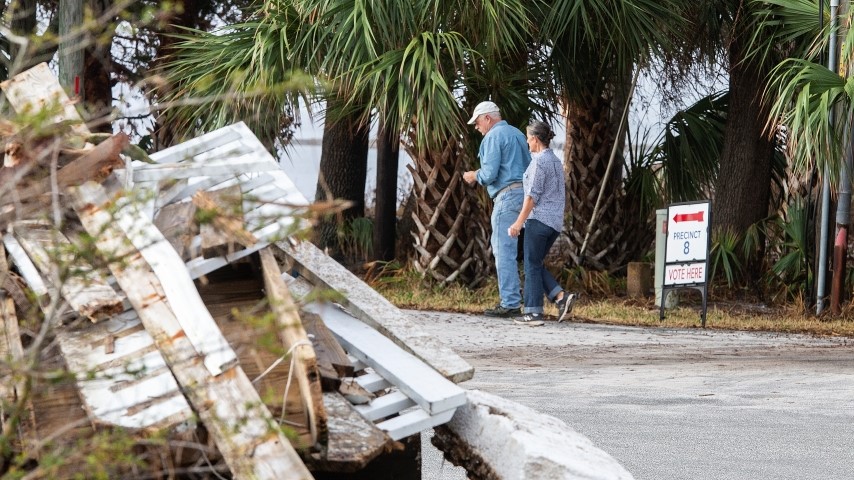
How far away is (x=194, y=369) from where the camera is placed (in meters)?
3.01

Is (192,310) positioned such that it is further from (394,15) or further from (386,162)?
(386,162)

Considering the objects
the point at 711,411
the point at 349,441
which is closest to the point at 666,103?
the point at 711,411

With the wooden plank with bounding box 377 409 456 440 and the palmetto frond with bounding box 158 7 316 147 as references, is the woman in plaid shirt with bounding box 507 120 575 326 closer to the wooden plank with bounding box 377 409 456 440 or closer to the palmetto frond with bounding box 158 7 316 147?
the palmetto frond with bounding box 158 7 316 147

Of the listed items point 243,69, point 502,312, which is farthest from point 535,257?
point 243,69

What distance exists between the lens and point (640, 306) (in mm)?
11828

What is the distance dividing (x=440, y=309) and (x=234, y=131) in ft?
22.1

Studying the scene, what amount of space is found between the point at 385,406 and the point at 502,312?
6793 mm

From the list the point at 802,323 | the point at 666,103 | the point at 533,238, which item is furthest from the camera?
the point at 666,103

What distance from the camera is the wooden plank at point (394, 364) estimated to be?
11.8ft

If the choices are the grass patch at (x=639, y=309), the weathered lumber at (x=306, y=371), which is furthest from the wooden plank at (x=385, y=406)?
the grass patch at (x=639, y=309)

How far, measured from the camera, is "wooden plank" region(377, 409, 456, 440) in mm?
3467

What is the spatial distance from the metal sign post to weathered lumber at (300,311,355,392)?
7.04 meters

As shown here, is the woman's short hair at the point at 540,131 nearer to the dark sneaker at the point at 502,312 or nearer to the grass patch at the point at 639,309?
the dark sneaker at the point at 502,312

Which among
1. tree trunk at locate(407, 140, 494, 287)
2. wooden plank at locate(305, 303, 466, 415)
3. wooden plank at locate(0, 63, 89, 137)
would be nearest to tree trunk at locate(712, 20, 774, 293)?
tree trunk at locate(407, 140, 494, 287)
